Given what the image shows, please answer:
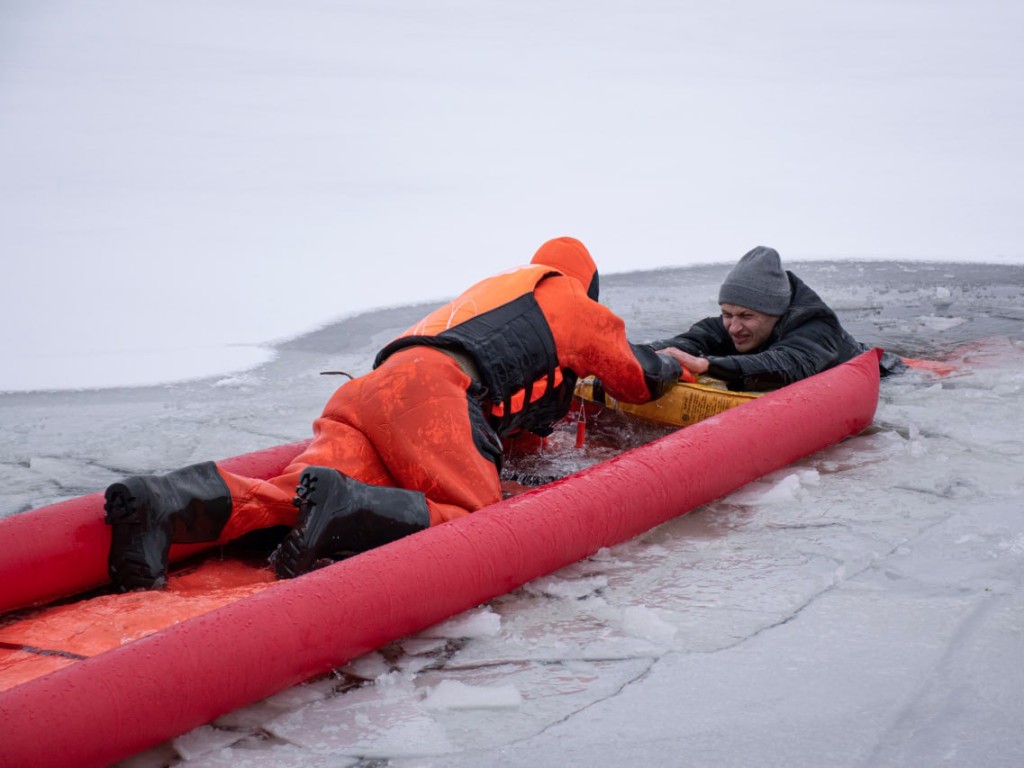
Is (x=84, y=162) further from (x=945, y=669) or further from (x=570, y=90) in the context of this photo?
(x=945, y=669)

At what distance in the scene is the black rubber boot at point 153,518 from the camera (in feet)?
8.91

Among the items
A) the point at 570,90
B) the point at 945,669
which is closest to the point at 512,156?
the point at 570,90

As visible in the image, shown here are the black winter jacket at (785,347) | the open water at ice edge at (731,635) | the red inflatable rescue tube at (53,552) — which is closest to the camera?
the open water at ice edge at (731,635)

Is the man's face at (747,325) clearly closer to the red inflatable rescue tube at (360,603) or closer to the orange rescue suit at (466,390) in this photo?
the red inflatable rescue tube at (360,603)

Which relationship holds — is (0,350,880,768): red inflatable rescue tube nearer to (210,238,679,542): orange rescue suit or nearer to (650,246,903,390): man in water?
(210,238,679,542): orange rescue suit

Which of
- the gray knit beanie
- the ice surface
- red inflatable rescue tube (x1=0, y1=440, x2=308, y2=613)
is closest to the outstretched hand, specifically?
→ the gray knit beanie

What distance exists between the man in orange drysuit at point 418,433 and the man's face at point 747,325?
83 cm

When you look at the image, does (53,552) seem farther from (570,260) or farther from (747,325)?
(747,325)

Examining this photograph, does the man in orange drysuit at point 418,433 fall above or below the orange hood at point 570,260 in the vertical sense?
below

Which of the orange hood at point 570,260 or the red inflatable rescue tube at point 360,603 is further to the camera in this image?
the orange hood at point 570,260

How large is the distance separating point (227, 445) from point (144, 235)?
12.6 ft

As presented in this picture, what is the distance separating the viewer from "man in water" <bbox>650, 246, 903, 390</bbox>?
4.19 meters

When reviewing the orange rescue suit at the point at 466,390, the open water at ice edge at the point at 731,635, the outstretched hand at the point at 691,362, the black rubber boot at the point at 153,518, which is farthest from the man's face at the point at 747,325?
the black rubber boot at the point at 153,518

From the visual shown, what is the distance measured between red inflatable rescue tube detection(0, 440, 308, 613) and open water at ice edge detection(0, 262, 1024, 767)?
0.67 metres
